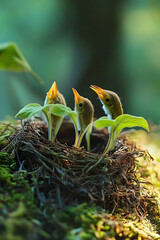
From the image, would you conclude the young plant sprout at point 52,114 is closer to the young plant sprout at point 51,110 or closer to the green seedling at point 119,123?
the young plant sprout at point 51,110

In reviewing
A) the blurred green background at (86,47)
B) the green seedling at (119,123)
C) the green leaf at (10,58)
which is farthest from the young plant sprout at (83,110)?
the blurred green background at (86,47)

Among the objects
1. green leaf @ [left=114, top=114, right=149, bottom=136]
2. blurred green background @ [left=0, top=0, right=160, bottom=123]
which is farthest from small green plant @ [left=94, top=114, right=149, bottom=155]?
blurred green background @ [left=0, top=0, right=160, bottom=123]

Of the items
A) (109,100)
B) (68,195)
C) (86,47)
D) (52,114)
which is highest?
(86,47)

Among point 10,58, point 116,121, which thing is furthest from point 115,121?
point 10,58

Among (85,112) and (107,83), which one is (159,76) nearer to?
(107,83)

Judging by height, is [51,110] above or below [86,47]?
below

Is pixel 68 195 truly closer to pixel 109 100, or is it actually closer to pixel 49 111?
pixel 49 111
